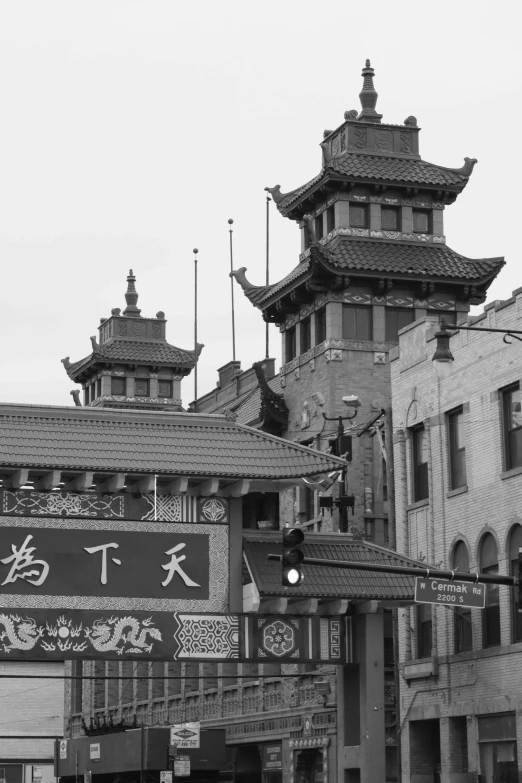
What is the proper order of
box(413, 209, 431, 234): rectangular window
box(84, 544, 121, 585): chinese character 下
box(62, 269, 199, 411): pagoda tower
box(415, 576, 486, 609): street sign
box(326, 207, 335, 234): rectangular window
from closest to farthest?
1. box(415, 576, 486, 609): street sign
2. box(84, 544, 121, 585): chinese character 下
3. box(326, 207, 335, 234): rectangular window
4. box(413, 209, 431, 234): rectangular window
5. box(62, 269, 199, 411): pagoda tower

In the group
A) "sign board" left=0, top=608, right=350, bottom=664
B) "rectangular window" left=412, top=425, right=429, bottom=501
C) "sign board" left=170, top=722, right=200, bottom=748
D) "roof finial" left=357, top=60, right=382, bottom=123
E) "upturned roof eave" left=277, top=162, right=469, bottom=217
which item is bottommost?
"sign board" left=170, top=722, right=200, bottom=748

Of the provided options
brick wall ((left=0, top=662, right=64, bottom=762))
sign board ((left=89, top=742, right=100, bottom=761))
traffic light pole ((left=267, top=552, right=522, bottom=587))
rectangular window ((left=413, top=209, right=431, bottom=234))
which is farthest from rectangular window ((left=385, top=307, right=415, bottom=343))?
brick wall ((left=0, top=662, right=64, bottom=762))

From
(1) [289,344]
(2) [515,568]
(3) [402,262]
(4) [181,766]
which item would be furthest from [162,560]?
(1) [289,344]

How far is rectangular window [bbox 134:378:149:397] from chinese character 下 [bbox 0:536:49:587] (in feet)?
149

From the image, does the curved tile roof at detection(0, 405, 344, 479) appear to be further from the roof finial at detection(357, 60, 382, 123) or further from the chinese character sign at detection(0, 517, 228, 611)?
the roof finial at detection(357, 60, 382, 123)

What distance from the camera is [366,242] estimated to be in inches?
1868

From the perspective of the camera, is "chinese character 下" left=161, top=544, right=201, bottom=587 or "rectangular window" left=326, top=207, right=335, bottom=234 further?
"rectangular window" left=326, top=207, right=335, bottom=234

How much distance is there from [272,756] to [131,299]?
3621 centimetres

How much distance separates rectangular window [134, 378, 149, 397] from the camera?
73.0 m

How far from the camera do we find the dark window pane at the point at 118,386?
7225 centimetres

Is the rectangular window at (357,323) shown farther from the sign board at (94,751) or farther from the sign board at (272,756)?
the sign board at (94,751)

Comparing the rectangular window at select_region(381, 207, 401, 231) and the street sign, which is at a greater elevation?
the rectangular window at select_region(381, 207, 401, 231)

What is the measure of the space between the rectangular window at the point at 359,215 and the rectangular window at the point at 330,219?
0.74 m

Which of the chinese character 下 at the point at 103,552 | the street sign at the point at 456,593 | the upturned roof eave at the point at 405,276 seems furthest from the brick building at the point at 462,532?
the chinese character 下 at the point at 103,552
